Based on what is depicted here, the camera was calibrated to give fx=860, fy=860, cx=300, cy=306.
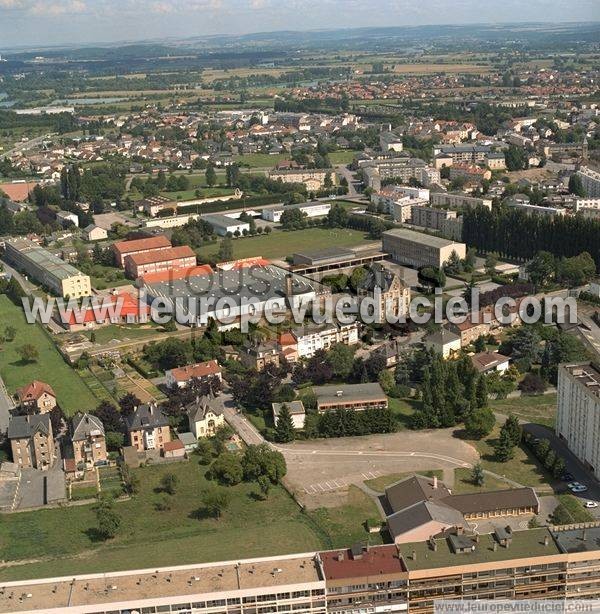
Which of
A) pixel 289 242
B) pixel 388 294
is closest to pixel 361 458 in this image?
pixel 388 294

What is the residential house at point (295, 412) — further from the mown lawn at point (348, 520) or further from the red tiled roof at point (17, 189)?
the red tiled roof at point (17, 189)

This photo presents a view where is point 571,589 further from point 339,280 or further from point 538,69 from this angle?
point 538,69

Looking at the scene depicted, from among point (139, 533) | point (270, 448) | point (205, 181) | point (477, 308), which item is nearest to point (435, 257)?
point (477, 308)

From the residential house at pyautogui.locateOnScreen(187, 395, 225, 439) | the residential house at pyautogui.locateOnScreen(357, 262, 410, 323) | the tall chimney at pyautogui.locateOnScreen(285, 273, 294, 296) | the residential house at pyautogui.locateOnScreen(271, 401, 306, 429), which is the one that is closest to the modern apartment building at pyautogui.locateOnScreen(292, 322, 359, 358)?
the residential house at pyautogui.locateOnScreen(357, 262, 410, 323)

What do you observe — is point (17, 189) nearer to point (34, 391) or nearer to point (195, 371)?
point (34, 391)

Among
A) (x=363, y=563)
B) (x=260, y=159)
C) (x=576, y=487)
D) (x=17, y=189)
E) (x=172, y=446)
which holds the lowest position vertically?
(x=576, y=487)

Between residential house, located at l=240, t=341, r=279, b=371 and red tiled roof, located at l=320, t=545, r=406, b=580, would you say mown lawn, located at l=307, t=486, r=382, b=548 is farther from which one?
residential house, located at l=240, t=341, r=279, b=371
